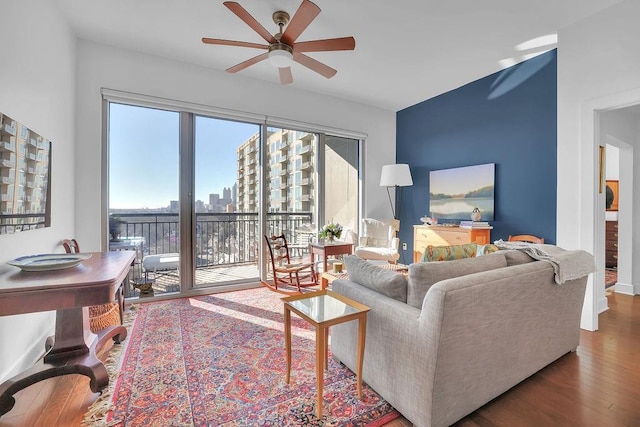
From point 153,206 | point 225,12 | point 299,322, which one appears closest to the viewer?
point 225,12

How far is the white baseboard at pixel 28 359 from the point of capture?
1.81 metres

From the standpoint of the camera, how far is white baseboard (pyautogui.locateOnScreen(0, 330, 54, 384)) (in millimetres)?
1808

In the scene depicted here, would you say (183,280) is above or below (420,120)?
below

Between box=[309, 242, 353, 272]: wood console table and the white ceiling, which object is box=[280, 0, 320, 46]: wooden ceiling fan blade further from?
box=[309, 242, 353, 272]: wood console table

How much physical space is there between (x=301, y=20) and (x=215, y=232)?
286 centimetres

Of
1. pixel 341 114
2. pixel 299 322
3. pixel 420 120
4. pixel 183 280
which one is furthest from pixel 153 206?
pixel 420 120

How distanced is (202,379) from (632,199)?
5.18m

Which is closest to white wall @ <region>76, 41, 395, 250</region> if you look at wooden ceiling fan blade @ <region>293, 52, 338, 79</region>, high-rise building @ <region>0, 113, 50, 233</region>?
high-rise building @ <region>0, 113, 50, 233</region>

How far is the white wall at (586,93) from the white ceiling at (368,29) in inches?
7.2

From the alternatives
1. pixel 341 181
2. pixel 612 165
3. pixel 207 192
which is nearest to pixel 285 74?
pixel 207 192

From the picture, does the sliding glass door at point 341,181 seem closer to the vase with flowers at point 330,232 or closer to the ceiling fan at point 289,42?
the vase with flowers at point 330,232

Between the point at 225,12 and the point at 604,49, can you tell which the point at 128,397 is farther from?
the point at 604,49

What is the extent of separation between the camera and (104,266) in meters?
1.86

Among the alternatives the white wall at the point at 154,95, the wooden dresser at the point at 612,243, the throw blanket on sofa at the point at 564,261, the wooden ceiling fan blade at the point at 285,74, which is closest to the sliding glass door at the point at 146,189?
the white wall at the point at 154,95
